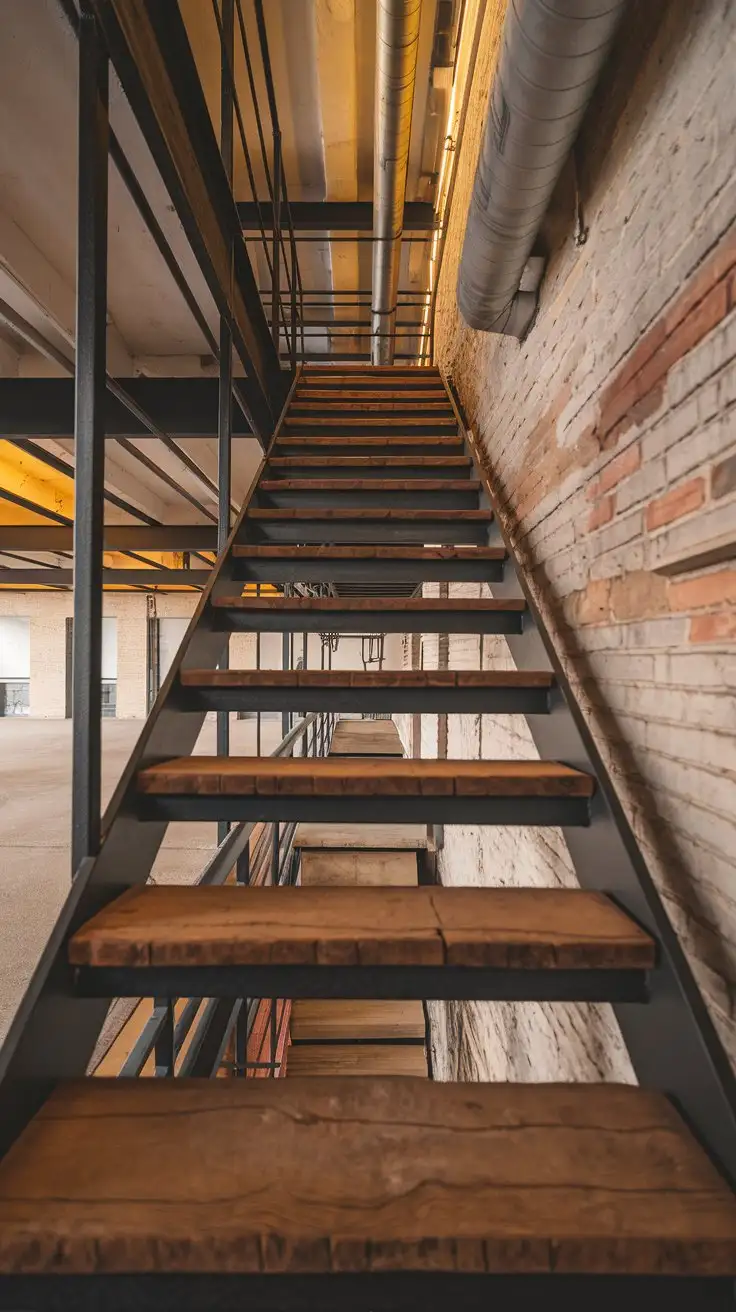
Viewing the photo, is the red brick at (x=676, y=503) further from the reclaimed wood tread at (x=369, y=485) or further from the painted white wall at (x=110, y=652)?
the painted white wall at (x=110, y=652)

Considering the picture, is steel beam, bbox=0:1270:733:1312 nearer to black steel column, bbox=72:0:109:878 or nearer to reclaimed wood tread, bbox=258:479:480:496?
black steel column, bbox=72:0:109:878

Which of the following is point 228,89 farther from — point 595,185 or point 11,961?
point 11,961

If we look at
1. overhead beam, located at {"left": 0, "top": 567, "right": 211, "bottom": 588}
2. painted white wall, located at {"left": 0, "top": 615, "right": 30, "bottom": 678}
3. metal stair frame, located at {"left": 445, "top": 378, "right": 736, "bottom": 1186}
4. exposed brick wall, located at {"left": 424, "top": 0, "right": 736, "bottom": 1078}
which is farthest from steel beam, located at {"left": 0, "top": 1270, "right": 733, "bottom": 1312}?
painted white wall, located at {"left": 0, "top": 615, "right": 30, "bottom": 678}

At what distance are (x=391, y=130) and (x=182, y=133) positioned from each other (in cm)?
276

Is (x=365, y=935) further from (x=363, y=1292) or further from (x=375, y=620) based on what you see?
(x=375, y=620)

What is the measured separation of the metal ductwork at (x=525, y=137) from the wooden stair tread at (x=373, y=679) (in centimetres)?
132

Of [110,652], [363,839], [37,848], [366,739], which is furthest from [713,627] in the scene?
[110,652]

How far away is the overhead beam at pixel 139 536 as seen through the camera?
5965mm

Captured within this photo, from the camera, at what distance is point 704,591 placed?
110cm

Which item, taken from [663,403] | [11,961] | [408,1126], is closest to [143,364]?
[11,961]

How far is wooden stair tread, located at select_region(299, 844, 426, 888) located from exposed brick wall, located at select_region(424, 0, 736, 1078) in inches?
137

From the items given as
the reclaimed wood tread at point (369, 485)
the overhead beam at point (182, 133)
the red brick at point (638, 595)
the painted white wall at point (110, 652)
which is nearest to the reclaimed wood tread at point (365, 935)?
the red brick at point (638, 595)

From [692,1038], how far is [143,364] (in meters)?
5.78

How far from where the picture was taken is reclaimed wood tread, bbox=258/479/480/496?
2.48 metres
